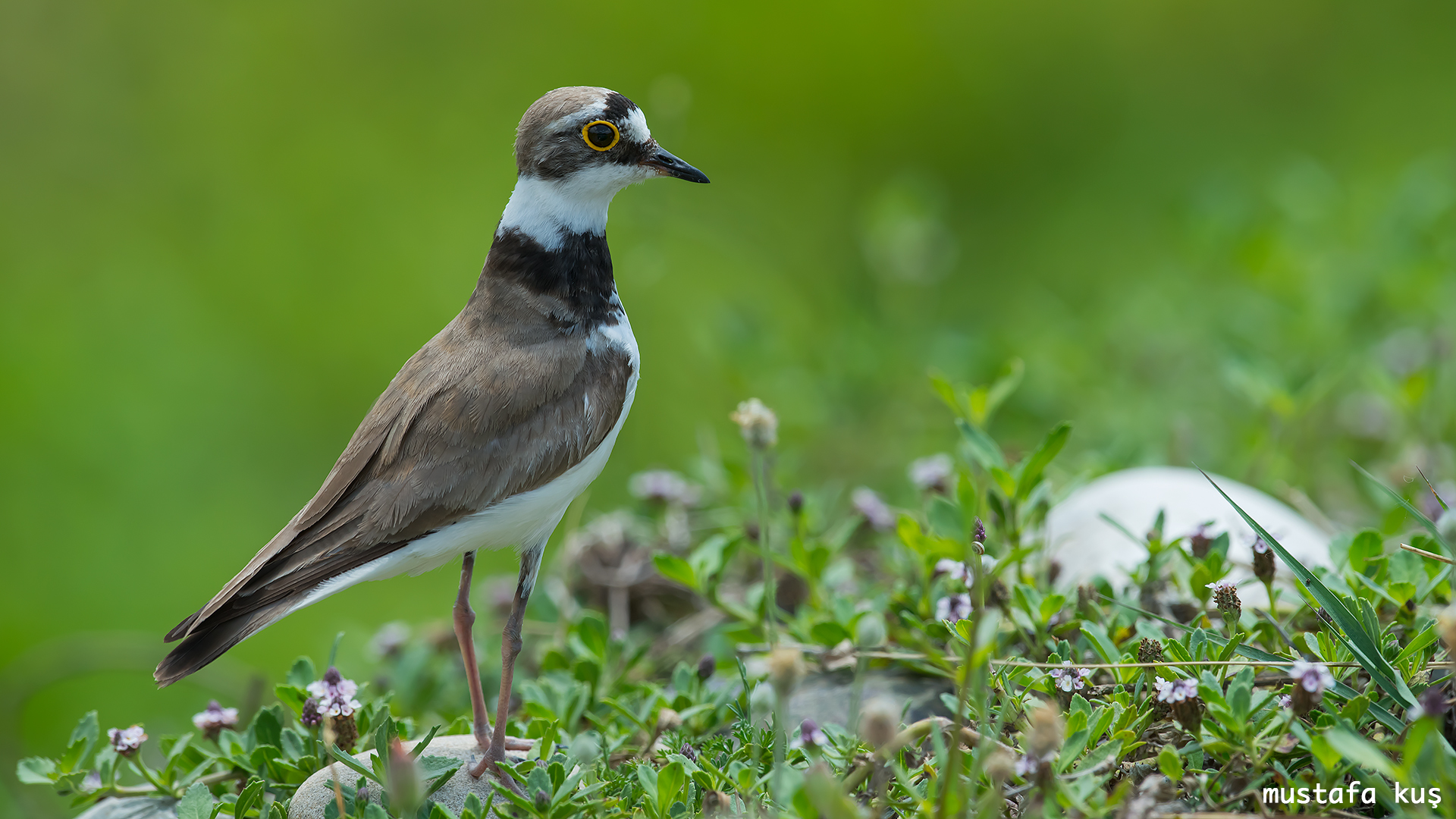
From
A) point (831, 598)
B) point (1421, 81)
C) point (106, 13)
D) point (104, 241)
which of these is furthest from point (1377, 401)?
point (106, 13)

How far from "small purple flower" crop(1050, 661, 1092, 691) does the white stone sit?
569 millimetres

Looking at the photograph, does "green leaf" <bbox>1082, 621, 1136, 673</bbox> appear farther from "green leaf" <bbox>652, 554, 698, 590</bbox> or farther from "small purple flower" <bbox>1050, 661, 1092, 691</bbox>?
"green leaf" <bbox>652, 554, 698, 590</bbox>

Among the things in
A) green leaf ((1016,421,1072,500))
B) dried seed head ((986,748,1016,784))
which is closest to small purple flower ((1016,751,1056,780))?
dried seed head ((986,748,1016,784))

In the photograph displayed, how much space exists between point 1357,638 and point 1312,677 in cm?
19

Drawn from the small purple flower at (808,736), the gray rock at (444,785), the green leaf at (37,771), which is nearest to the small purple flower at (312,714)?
the gray rock at (444,785)

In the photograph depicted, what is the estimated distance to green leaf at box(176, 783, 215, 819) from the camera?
9.52 ft

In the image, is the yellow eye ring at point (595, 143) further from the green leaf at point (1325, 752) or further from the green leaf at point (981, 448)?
the green leaf at point (1325, 752)

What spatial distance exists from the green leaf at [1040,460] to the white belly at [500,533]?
1.13 m

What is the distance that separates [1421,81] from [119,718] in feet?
32.2

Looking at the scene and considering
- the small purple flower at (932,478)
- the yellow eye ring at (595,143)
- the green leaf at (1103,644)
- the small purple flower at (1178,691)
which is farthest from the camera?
the small purple flower at (932,478)

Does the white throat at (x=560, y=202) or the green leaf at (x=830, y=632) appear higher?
the white throat at (x=560, y=202)

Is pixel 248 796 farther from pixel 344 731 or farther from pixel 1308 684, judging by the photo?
pixel 1308 684

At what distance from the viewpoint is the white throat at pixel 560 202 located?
3.61 metres

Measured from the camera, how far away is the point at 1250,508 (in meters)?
3.72
